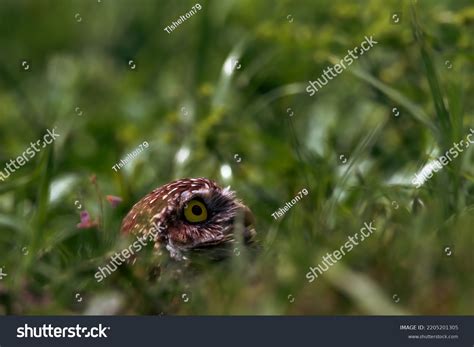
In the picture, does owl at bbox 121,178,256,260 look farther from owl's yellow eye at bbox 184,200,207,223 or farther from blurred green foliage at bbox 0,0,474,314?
blurred green foliage at bbox 0,0,474,314

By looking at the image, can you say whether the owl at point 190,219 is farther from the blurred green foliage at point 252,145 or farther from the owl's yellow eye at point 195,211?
the blurred green foliage at point 252,145

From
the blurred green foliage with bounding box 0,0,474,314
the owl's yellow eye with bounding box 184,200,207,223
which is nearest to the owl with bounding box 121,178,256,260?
the owl's yellow eye with bounding box 184,200,207,223

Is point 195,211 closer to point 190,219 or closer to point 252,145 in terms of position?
point 190,219

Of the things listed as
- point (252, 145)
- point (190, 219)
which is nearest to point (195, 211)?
point (190, 219)

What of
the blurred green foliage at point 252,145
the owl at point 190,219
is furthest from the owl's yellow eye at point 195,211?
the blurred green foliage at point 252,145

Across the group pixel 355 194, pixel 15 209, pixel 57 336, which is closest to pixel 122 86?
pixel 15 209

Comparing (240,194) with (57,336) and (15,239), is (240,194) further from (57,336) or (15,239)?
(57,336)
